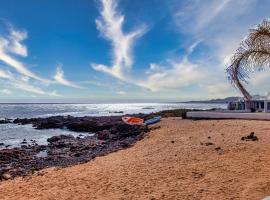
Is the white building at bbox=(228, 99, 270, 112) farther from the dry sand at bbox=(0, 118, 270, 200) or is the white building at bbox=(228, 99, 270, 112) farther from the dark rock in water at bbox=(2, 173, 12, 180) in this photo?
the dark rock in water at bbox=(2, 173, 12, 180)

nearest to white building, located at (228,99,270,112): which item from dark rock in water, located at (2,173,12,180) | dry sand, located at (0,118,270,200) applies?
dry sand, located at (0,118,270,200)

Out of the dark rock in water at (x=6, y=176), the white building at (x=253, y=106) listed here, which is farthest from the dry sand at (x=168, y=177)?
the white building at (x=253, y=106)

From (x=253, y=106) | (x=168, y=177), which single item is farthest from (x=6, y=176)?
(x=253, y=106)

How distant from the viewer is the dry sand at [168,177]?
10391mm

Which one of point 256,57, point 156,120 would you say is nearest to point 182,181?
point 256,57

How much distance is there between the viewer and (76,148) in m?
27.3

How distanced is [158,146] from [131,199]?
9869 millimetres

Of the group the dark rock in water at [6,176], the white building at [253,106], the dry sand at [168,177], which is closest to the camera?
the dry sand at [168,177]

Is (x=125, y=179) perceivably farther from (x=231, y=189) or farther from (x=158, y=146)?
(x=158, y=146)

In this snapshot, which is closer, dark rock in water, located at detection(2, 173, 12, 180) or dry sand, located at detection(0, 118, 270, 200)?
dry sand, located at detection(0, 118, 270, 200)

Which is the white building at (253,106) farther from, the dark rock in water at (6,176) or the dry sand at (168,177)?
the dark rock in water at (6,176)

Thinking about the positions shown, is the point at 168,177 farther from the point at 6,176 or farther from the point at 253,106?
the point at 253,106

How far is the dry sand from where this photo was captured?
10.4 meters

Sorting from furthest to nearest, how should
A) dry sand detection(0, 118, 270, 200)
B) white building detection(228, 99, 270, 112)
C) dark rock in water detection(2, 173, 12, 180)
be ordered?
white building detection(228, 99, 270, 112), dark rock in water detection(2, 173, 12, 180), dry sand detection(0, 118, 270, 200)
